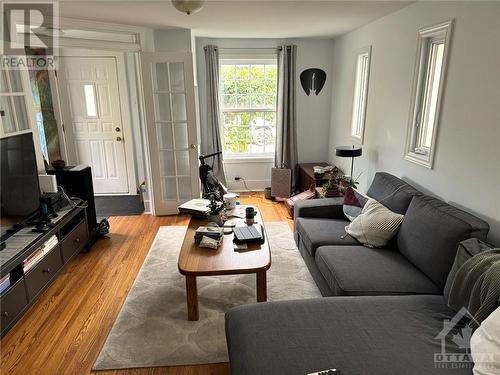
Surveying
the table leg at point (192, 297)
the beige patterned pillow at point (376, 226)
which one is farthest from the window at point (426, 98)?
the table leg at point (192, 297)

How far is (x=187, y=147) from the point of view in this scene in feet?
14.1

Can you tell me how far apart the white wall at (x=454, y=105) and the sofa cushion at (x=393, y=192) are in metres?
0.16

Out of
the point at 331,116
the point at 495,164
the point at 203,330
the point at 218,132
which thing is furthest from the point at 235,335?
the point at 331,116

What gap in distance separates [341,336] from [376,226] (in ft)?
3.82

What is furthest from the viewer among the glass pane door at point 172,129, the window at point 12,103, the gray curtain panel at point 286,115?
the gray curtain panel at point 286,115

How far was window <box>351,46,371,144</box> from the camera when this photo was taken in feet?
13.0

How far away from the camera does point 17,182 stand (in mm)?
2525

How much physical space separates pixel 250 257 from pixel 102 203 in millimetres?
3366

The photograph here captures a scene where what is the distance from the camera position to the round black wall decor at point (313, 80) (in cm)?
505

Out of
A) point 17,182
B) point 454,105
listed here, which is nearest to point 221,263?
point 17,182

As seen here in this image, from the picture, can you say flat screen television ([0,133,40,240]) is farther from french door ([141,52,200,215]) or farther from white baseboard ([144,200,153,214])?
white baseboard ([144,200,153,214])

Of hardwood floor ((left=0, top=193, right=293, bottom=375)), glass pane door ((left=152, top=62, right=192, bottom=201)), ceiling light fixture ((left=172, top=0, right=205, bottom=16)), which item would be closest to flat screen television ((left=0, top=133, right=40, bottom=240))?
hardwood floor ((left=0, top=193, right=293, bottom=375))

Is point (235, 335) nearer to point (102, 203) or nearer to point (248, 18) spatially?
point (248, 18)

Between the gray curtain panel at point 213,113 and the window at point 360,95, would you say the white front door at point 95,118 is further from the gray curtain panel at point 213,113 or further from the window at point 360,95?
the window at point 360,95
